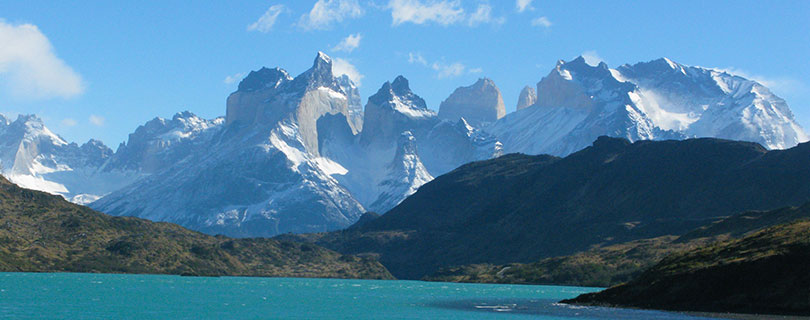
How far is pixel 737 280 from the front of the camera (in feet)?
444

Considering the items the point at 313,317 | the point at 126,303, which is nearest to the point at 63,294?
the point at 126,303

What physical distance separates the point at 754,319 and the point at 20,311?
311 ft

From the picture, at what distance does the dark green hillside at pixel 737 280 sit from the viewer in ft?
418

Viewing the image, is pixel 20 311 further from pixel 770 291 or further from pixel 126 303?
pixel 770 291

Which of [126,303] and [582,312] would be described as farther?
[126,303]

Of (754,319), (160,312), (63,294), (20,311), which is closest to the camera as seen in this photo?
(754,319)

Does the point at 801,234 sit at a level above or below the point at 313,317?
above

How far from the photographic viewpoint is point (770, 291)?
422ft

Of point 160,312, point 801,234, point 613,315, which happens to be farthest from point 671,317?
point 160,312

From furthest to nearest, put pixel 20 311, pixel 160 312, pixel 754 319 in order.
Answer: pixel 160 312, pixel 20 311, pixel 754 319

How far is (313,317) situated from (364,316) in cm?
771

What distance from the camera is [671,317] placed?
124250 millimetres

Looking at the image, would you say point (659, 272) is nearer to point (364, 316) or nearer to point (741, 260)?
point (741, 260)

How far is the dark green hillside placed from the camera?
5012 inches
